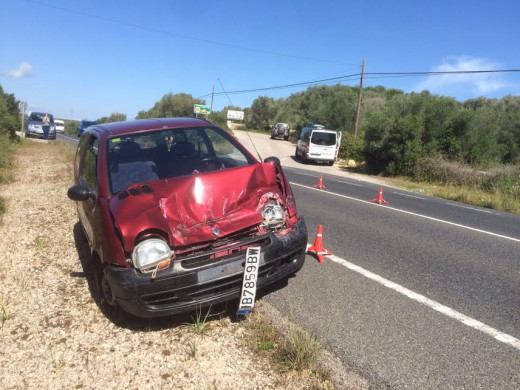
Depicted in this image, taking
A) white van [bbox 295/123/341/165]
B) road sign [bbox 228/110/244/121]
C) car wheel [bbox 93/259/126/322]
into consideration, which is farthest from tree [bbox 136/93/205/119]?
car wheel [bbox 93/259/126/322]

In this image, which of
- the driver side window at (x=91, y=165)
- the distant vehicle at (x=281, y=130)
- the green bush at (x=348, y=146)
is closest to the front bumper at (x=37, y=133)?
the green bush at (x=348, y=146)

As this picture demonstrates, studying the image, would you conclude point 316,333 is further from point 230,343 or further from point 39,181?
point 39,181

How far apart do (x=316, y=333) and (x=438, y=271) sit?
234 cm

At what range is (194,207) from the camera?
10.7 ft

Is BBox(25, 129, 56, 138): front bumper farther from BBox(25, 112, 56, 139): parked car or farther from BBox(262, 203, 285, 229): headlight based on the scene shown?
BBox(262, 203, 285, 229): headlight

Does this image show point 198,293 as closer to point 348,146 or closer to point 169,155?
point 169,155

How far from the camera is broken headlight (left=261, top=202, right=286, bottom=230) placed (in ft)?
11.5

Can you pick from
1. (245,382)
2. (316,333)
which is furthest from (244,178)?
(245,382)

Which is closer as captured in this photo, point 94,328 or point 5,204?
point 94,328

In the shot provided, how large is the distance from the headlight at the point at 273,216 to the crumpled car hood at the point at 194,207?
92 millimetres

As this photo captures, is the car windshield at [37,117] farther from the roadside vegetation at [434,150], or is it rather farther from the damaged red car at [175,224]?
the damaged red car at [175,224]

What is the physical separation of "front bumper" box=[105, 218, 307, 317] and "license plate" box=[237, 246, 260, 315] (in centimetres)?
4

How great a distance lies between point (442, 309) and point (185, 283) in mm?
2432

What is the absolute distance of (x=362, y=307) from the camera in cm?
362
